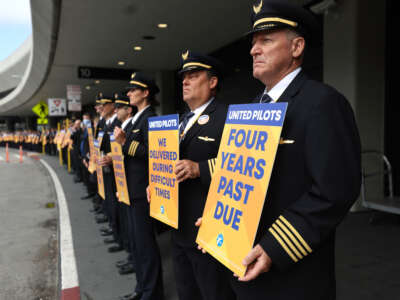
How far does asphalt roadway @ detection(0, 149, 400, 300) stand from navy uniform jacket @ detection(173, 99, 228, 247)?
146 centimetres

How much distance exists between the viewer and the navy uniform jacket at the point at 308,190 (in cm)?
115

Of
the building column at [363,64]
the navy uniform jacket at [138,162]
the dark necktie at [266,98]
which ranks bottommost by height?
the navy uniform jacket at [138,162]

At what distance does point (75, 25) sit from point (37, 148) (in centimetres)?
2764

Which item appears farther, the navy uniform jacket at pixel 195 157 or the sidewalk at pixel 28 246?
the sidewalk at pixel 28 246

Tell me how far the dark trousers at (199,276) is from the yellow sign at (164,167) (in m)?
0.25

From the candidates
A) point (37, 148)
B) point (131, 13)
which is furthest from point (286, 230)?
point (37, 148)

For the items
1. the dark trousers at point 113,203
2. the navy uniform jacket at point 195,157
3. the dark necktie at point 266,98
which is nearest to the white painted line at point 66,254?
the dark trousers at point 113,203

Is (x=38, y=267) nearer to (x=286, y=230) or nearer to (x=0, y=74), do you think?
(x=286, y=230)

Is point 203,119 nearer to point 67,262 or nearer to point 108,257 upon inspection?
point 108,257

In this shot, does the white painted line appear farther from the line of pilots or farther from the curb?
the line of pilots

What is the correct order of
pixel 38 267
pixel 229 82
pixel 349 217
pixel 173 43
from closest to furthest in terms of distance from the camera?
pixel 38 267 < pixel 349 217 < pixel 173 43 < pixel 229 82

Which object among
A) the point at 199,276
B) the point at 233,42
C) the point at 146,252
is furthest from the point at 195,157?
the point at 233,42

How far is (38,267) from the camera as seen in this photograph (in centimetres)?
427

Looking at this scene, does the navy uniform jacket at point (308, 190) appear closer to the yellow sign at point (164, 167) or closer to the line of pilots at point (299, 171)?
the line of pilots at point (299, 171)
